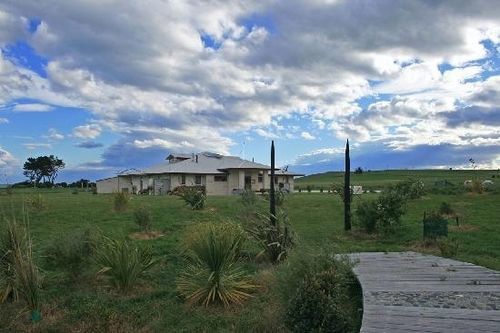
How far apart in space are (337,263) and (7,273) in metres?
5.63

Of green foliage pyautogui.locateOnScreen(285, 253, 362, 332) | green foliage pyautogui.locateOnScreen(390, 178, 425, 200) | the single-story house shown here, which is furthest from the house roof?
green foliage pyautogui.locateOnScreen(285, 253, 362, 332)

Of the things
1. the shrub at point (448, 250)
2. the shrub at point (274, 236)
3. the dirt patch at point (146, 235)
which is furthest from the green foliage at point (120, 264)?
the shrub at point (448, 250)

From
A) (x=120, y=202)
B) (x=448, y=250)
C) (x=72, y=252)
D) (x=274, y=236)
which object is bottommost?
(x=448, y=250)

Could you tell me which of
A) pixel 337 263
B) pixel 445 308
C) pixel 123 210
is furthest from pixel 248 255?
pixel 123 210

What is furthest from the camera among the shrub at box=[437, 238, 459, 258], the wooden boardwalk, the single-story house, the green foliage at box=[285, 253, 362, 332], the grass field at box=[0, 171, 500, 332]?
the single-story house

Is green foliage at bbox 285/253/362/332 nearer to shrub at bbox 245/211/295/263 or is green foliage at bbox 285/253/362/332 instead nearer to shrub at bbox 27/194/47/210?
shrub at bbox 245/211/295/263

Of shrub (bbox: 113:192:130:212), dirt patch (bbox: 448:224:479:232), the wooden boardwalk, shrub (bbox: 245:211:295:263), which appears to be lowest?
the wooden boardwalk

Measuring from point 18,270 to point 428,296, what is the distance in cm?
590

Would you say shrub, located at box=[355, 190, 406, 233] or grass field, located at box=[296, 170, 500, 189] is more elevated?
grass field, located at box=[296, 170, 500, 189]

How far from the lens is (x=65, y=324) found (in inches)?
314

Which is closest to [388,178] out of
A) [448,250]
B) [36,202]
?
[36,202]

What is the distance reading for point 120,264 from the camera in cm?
927

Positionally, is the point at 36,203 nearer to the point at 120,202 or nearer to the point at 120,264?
the point at 120,202

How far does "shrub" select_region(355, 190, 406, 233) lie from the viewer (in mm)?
15758
